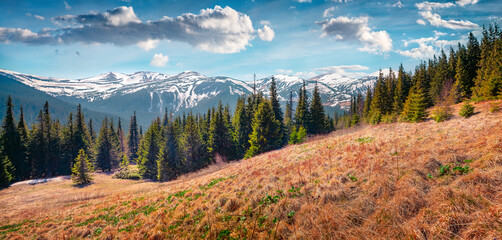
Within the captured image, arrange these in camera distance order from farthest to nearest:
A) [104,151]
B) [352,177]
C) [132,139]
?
[132,139], [104,151], [352,177]

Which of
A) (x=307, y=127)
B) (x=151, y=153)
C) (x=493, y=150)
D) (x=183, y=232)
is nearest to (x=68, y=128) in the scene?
(x=151, y=153)

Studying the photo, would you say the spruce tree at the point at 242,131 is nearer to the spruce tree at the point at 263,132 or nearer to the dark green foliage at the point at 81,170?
the spruce tree at the point at 263,132

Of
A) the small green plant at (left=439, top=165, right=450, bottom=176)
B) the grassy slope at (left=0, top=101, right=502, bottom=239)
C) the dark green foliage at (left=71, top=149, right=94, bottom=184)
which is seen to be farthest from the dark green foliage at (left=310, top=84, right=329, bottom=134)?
the dark green foliage at (left=71, top=149, right=94, bottom=184)

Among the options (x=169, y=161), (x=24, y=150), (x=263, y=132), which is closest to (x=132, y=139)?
(x=24, y=150)

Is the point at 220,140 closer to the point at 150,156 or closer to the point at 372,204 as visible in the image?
the point at 150,156

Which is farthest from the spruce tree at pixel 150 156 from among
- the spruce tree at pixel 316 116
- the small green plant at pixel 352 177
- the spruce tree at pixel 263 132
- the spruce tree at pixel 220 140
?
the small green plant at pixel 352 177

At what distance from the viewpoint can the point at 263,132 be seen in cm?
3806

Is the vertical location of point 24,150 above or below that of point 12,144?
below

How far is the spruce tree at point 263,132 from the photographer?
123 feet

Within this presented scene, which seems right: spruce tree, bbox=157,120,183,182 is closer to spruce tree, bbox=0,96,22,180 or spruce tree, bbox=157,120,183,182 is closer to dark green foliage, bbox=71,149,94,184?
dark green foliage, bbox=71,149,94,184

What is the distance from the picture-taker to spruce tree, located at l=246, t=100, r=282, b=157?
37.6 meters

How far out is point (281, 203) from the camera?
7219mm

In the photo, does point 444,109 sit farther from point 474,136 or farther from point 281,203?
point 281,203

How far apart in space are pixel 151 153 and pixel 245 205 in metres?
50.1
